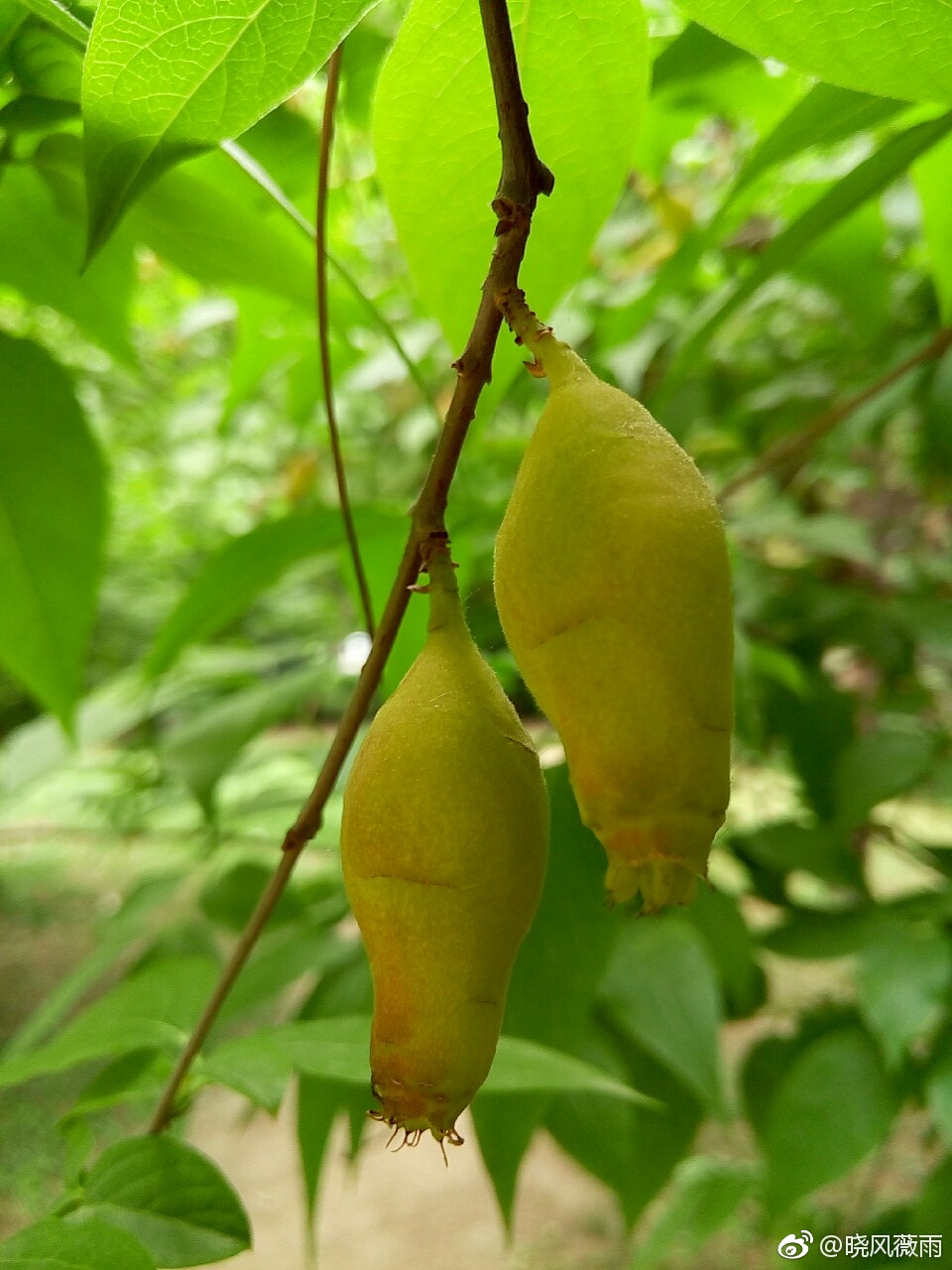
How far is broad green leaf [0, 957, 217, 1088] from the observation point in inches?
10.4

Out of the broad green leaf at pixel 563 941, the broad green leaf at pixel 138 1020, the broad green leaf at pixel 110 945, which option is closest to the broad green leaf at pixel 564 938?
the broad green leaf at pixel 563 941

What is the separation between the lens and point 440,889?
143mm

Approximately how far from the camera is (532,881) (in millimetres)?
149

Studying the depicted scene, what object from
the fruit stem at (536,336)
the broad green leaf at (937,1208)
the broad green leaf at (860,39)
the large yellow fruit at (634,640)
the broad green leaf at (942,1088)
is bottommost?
the broad green leaf at (937,1208)

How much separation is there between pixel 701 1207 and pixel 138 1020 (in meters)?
0.47

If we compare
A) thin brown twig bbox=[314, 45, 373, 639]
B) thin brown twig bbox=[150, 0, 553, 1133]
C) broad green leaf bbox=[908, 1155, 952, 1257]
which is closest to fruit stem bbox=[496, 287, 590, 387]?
thin brown twig bbox=[150, 0, 553, 1133]

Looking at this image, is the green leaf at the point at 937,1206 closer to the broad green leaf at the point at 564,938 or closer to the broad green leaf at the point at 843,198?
the broad green leaf at the point at 564,938

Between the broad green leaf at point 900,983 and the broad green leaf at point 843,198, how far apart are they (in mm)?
274

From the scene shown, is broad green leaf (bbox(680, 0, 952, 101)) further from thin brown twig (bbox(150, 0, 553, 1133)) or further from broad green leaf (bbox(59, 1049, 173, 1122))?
broad green leaf (bbox(59, 1049, 173, 1122))

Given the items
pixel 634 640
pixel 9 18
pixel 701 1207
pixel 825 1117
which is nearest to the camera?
pixel 634 640

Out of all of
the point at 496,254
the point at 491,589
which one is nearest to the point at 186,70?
the point at 496,254

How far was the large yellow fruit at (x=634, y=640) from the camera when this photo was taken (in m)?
0.13

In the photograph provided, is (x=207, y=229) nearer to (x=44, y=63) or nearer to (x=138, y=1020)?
(x=44, y=63)

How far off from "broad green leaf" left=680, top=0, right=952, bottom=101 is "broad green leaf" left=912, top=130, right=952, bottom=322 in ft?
0.66
